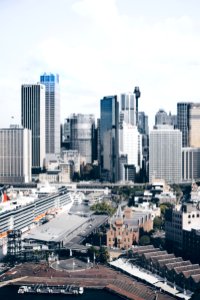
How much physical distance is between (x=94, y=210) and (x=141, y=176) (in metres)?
13.9

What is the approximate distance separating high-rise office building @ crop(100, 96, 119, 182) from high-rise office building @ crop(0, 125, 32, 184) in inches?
211

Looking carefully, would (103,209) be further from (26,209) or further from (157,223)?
(26,209)

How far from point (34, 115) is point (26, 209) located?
75.3 ft

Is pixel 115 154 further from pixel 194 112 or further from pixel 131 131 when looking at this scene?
pixel 194 112

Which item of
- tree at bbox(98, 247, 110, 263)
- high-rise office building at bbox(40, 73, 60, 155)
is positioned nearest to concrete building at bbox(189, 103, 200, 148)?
high-rise office building at bbox(40, 73, 60, 155)

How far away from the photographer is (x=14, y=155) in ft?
121

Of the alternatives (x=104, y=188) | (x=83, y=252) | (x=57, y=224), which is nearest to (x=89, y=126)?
(x=104, y=188)

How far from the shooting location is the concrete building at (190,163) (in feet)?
127

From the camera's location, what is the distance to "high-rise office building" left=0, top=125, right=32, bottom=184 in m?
36.4

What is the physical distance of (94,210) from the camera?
80.4ft

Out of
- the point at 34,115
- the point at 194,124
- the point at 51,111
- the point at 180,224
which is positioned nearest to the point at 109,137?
Answer: the point at 34,115

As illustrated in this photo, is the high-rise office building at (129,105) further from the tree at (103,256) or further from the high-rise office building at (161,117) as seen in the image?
the tree at (103,256)

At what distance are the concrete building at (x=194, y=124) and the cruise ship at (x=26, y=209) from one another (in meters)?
22.7

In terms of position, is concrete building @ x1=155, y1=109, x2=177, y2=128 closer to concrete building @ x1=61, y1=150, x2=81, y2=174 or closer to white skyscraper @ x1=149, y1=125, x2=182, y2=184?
concrete building @ x1=61, y1=150, x2=81, y2=174
